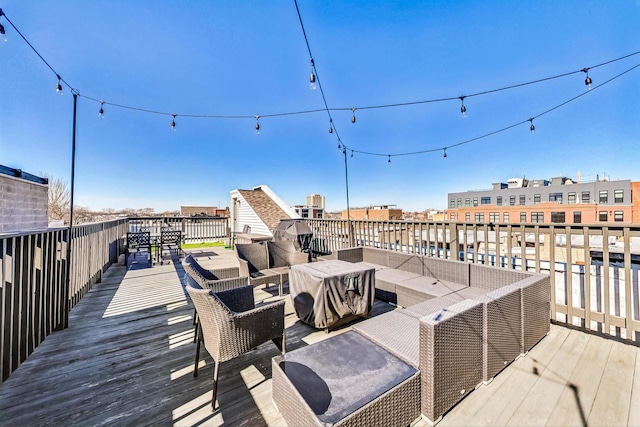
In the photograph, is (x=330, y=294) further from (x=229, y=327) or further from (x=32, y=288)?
(x=32, y=288)

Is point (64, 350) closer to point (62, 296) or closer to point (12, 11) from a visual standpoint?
point (62, 296)

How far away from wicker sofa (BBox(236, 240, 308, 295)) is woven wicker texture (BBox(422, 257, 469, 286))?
7.16ft

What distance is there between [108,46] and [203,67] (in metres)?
2.26

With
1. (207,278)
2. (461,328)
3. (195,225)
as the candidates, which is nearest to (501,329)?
(461,328)

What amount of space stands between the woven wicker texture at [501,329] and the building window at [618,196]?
48.1 metres

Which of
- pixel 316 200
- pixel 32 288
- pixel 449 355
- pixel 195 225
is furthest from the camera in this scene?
pixel 316 200

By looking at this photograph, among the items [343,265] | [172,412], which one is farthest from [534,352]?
[172,412]

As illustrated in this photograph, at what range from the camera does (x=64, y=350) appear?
8.13ft

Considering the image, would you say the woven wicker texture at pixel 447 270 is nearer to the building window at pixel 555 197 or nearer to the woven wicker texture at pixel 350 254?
the woven wicker texture at pixel 350 254

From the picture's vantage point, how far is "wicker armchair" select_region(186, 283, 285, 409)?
1739mm

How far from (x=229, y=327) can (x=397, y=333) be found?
1420 millimetres

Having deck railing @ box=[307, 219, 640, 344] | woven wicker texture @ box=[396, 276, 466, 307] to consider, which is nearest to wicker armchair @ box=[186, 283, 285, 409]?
woven wicker texture @ box=[396, 276, 466, 307]

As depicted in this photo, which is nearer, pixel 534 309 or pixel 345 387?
pixel 345 387

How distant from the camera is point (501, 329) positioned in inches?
77.9
